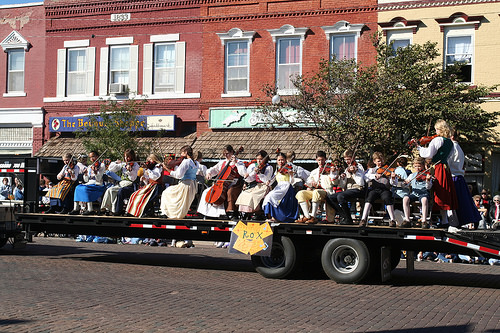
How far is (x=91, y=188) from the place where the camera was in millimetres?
14891

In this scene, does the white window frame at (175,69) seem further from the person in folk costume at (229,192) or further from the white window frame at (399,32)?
the person in folk costume at (229,192)

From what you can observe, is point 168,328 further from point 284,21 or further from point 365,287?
point 284,21

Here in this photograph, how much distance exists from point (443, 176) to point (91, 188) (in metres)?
7.56

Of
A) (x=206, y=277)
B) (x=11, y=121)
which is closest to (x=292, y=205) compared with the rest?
(x=206, y=277)

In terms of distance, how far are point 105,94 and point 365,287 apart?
19.1 meters

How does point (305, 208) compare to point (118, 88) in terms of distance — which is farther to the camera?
point (118, 88)

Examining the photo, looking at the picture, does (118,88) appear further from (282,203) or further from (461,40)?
(282,203)

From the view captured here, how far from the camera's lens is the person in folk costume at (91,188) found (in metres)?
14.8

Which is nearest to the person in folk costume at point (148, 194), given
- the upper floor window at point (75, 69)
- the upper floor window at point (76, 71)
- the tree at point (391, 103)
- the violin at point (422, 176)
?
the violin at point (422, 176)

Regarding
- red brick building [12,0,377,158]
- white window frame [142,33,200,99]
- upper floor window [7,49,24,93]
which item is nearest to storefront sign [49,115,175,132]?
red brick building [12,0,377,158]

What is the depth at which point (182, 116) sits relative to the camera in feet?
90.3

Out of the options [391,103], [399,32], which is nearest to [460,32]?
[399,32]

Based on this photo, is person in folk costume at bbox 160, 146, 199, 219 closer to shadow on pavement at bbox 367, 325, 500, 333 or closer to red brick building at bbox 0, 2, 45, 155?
shadow on pavement at bbox 367, 325, 500, 333

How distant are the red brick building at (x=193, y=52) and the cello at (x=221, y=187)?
10.8 m
